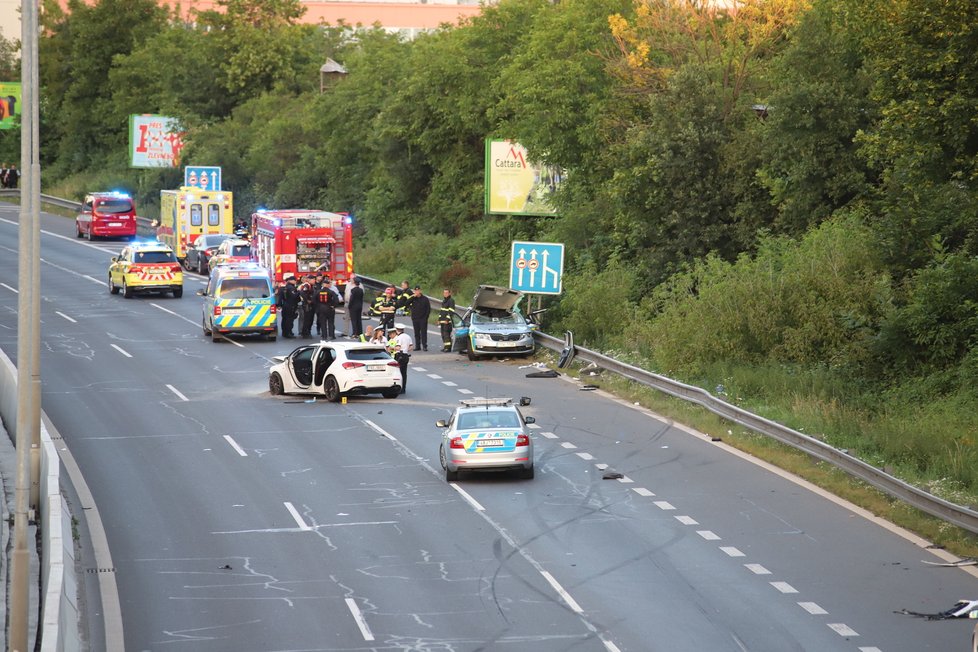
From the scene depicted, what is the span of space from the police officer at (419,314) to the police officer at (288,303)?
3696 millimetres

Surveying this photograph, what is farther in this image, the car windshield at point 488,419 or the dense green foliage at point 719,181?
the dense green foliage at point 719,181

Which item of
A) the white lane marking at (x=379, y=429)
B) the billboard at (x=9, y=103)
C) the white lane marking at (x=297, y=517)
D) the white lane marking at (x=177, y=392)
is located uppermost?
the billboard at (x=9, y=103)

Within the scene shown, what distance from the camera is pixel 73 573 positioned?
689 inches

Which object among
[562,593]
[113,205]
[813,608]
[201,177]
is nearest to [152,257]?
[113,205]

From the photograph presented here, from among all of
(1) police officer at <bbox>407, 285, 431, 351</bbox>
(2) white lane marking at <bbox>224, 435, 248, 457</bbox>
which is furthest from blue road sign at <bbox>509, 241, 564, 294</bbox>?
(2) white lane marking at <bbox>224, 435, 248, 457</bbox>

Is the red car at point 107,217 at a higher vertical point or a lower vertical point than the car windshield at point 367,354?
higher

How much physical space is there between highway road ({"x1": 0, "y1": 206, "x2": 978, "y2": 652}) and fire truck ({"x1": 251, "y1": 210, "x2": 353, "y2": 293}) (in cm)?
1437

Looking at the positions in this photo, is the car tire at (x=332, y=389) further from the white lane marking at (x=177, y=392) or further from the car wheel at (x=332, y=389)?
the white lane marking at (x=177, y=392)

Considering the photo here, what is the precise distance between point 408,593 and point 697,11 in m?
31.6

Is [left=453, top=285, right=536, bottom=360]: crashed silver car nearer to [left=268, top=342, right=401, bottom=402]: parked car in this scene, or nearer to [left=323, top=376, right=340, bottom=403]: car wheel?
[left=268, top=342, right=401, bottom=402]: parked car

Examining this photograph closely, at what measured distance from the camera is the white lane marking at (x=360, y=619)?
1578cm

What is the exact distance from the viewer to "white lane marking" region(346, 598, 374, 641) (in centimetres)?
1578

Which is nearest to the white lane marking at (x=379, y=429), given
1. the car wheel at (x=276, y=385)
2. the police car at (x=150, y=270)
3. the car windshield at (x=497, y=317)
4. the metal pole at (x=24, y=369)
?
the car wheel at (x=276, y=385)

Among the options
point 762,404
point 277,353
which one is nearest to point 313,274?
point 277,353
